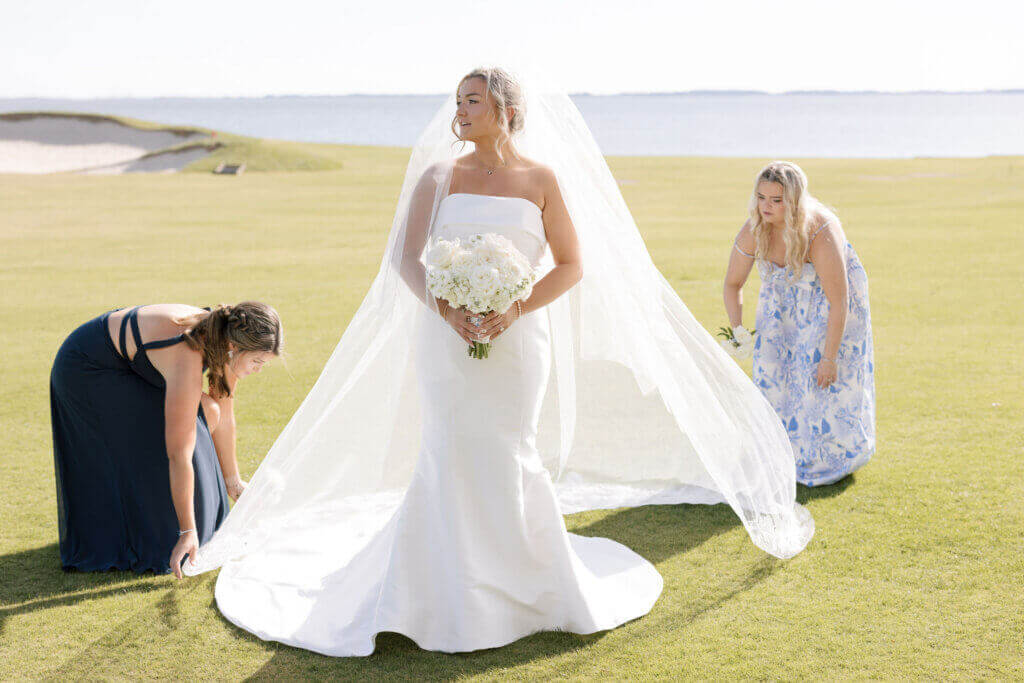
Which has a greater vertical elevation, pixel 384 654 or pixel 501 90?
pixel 501 90

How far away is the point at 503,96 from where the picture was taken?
4.49 metres

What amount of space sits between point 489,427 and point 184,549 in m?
1.75

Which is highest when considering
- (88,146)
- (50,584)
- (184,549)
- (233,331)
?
(88,146)

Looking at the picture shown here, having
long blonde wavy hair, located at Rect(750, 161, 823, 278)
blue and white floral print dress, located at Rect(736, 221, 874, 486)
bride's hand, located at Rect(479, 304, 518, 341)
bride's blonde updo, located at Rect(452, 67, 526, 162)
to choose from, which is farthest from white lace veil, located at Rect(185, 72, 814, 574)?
long blonde wavy hair, located at Rect(750, 161, 823, 278)

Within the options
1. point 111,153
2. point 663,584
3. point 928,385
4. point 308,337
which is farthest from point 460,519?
point 111,153

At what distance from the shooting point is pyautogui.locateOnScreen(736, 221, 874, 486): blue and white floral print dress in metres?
6.38

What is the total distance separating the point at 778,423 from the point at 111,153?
173 feet

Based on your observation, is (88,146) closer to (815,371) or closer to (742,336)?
(742,336)

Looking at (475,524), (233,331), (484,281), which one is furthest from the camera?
(233,331)

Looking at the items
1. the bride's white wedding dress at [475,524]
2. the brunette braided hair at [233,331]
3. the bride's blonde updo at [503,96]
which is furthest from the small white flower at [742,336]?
the brunette braided hair at [233,331]

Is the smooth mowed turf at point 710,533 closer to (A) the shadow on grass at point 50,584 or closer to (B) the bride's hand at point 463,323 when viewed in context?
(A) the shadow on grass at point 50,584

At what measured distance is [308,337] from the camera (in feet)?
36.0

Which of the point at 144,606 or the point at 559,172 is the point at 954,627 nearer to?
the point at 559,172

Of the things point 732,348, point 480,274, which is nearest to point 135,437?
point 480,274
